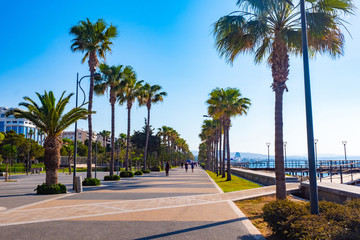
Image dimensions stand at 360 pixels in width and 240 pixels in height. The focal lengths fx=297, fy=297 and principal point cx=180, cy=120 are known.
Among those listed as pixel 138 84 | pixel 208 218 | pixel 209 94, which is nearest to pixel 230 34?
pixel 208 218

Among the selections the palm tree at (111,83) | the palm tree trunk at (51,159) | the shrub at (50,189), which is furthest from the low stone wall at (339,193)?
the palm tree at (111,83)

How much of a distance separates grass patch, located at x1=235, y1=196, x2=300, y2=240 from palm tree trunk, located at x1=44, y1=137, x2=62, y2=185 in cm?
1049

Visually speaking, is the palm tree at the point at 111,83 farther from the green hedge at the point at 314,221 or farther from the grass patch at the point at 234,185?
the green hedge at the point at 314,221

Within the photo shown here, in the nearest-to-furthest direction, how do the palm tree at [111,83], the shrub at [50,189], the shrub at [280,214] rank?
the shrub at [280,214]
the shrub at [50,189]
the palm tree at [111,83]

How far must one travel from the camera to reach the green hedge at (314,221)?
16.4 ft

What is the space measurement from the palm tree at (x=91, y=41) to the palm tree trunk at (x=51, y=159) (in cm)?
465

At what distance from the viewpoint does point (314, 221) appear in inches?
226

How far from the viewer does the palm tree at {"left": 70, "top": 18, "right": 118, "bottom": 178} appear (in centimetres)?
2202

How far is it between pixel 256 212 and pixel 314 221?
14.5 feet

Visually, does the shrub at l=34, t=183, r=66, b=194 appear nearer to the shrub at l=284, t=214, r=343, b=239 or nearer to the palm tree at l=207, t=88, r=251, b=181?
the shrub at l=284, t=214, r=343, b=239

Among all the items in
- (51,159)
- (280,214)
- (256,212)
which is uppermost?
(51,159)

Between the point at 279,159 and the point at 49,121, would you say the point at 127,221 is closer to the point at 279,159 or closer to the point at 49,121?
the point at 279,159

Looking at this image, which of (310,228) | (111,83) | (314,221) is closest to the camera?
(310,228)

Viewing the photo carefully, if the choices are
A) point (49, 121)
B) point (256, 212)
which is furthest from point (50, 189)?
point (256, 212)
